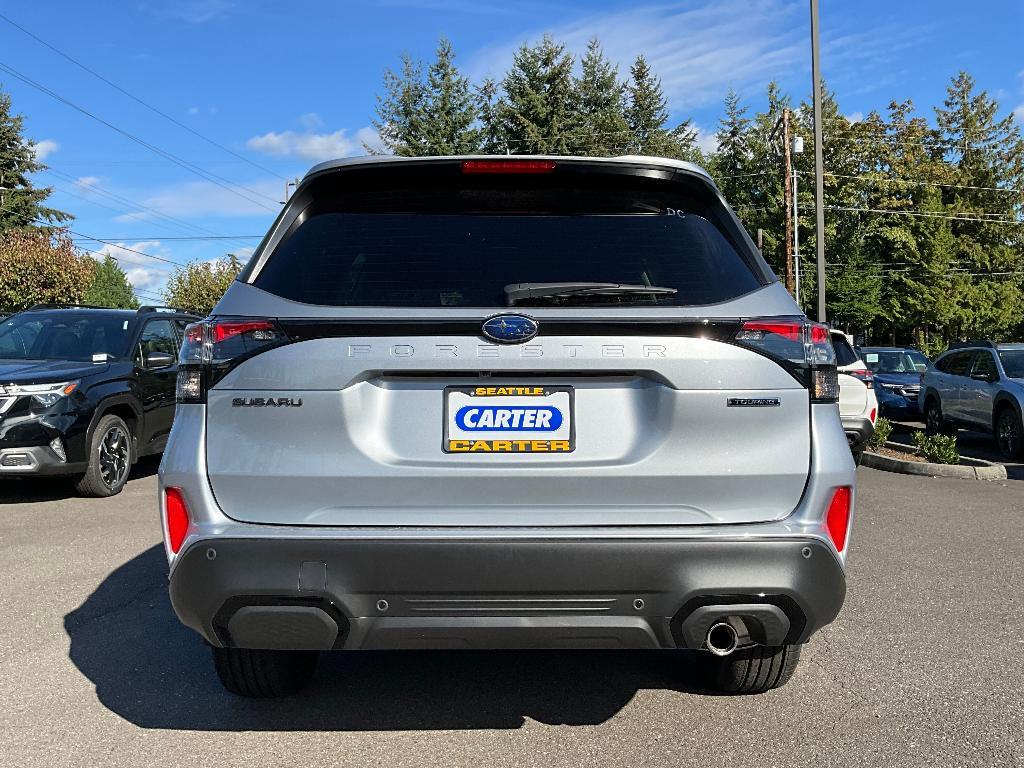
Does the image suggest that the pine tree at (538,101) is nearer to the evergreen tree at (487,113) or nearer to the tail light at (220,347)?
the evergreen tree at (487,113)

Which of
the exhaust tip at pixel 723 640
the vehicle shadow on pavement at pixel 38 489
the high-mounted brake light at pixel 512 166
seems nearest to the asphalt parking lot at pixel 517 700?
the exhaust tip at pixel 723 640

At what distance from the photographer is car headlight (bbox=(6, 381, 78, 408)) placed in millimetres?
8203

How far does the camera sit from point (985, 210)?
2185 inches

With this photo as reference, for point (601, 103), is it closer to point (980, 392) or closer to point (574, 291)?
point (980, 392)

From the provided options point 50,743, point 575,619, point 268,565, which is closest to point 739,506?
point 575,619

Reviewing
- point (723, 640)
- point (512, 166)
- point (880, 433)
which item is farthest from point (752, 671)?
point (880, 433)

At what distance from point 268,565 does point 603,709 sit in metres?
1.54

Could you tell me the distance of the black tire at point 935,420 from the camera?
15.3 meters

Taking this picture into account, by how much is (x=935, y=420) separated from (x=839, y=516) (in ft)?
46.4

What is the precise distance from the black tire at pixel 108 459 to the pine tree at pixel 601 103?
43.1 meters

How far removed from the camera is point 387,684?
3854 mm

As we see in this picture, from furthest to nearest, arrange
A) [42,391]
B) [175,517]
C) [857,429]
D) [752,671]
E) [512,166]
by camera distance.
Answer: [857,429], [42,391], [752,671], [512,166], [175,517]

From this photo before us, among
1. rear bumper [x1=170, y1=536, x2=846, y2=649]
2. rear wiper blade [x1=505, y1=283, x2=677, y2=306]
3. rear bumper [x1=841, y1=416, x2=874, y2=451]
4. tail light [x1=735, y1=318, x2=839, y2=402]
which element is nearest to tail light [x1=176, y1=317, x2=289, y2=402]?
rear bumper [x1=170, y1=536, x2=846, y2=649]

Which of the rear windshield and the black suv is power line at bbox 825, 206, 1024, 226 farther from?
the rear windshield
